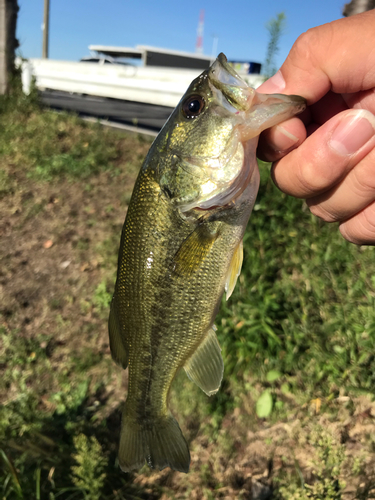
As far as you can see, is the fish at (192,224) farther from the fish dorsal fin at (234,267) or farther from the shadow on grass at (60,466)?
the shadow on grass at (60,466)

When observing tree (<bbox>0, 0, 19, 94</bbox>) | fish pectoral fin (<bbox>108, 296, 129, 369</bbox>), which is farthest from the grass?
tree (<bbox>0, 0, 19, 94</bbox>)

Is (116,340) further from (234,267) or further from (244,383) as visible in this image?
(244,383)

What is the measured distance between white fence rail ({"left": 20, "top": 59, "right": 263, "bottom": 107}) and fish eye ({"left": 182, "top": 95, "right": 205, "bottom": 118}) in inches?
179

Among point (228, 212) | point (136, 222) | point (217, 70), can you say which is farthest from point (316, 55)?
point (136, 222)

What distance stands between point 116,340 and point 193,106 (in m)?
1.26

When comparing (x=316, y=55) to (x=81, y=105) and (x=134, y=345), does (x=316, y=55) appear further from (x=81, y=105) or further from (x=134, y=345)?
(x=81, y=105)

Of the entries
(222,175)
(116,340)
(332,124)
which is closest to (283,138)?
(332,124)

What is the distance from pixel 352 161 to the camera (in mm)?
1587

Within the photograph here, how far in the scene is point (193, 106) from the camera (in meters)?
1.60

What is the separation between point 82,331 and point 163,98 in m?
4.56

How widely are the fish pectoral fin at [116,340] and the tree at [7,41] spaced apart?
766cm

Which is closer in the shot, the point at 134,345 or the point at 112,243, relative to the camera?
the point at 134,345

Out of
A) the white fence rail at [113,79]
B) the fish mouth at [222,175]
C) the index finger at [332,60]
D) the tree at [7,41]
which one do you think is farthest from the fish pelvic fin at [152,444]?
the tree at [7,41]

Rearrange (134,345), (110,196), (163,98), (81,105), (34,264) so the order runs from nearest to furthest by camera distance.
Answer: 1. (134,345)
2. (34,264)
3. (110,196)
4. (163,98)
5. (81,105)
